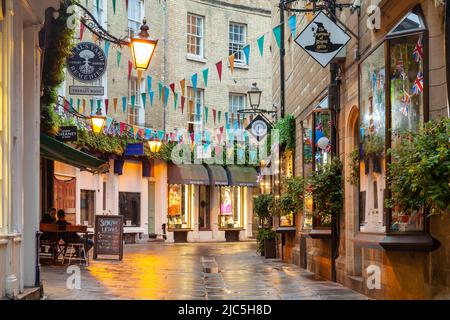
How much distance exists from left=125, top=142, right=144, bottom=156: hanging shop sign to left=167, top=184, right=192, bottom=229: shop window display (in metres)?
4.89

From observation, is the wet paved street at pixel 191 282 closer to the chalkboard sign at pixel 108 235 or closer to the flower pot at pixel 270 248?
the chalkboard sign at pixel 108 235

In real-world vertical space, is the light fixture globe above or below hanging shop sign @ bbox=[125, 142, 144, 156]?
above

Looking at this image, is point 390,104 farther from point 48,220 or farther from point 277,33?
point 277,33

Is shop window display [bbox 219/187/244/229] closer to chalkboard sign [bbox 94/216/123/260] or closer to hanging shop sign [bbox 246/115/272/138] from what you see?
hanging shop sign [bbox 246/115/272/138]

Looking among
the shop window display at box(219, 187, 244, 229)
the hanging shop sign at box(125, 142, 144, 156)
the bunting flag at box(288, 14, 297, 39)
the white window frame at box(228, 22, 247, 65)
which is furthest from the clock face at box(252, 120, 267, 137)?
the white window frame at box(228, 22, 247, 65)

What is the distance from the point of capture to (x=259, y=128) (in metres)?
→ 25.8

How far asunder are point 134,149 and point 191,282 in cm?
1977

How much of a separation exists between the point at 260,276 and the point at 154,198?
21.8 meters

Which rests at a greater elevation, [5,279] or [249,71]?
[249,71]

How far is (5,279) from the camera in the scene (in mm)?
9680

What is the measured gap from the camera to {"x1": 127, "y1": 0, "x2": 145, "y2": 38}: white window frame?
34.7 meters

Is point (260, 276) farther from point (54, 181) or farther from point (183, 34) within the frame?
point (183, 34)

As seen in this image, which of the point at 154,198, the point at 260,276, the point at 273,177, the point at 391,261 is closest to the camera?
the point at 391,261

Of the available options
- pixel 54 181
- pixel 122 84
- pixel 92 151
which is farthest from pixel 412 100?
pixel 122 84
